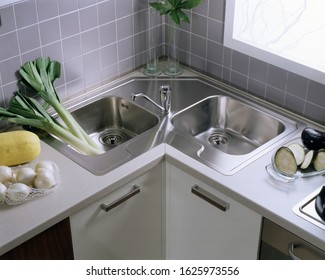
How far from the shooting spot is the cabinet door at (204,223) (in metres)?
1.84

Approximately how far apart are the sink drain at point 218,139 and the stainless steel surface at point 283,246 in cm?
57

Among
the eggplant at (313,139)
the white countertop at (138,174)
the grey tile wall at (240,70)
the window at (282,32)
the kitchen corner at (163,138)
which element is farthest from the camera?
the grey tile wall at (240,70)

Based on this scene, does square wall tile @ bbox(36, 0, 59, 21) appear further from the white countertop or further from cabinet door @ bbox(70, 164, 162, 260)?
cabinet door @ bbox(70, 164, 162, 260)

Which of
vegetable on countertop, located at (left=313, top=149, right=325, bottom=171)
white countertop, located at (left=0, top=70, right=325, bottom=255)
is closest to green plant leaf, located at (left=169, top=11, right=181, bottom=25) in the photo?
white countertop, located at (left=0, top=70, right=325, bottom=255)

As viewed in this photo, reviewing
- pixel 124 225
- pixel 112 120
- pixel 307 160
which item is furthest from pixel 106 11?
pixel 307 160

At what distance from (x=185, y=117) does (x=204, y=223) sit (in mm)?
459

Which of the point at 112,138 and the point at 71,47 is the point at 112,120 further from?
the point at 71,47

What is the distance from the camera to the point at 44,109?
209 cm

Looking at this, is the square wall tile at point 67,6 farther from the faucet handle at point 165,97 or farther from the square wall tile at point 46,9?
the faucet handle at point 165,97

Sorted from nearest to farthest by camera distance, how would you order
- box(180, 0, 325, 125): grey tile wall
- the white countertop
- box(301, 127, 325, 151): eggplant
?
the white countertop, box(301, 127, 325, 151): eggplant, box(180, 0, 325, 125): grey tile wall

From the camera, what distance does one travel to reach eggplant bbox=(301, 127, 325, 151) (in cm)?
190

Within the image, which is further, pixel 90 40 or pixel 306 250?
pixel 90 40

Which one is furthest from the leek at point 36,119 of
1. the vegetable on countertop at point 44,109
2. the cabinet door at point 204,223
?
the cabinet door at point 204,223

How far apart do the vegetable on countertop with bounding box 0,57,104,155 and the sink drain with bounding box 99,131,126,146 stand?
0.73ft
